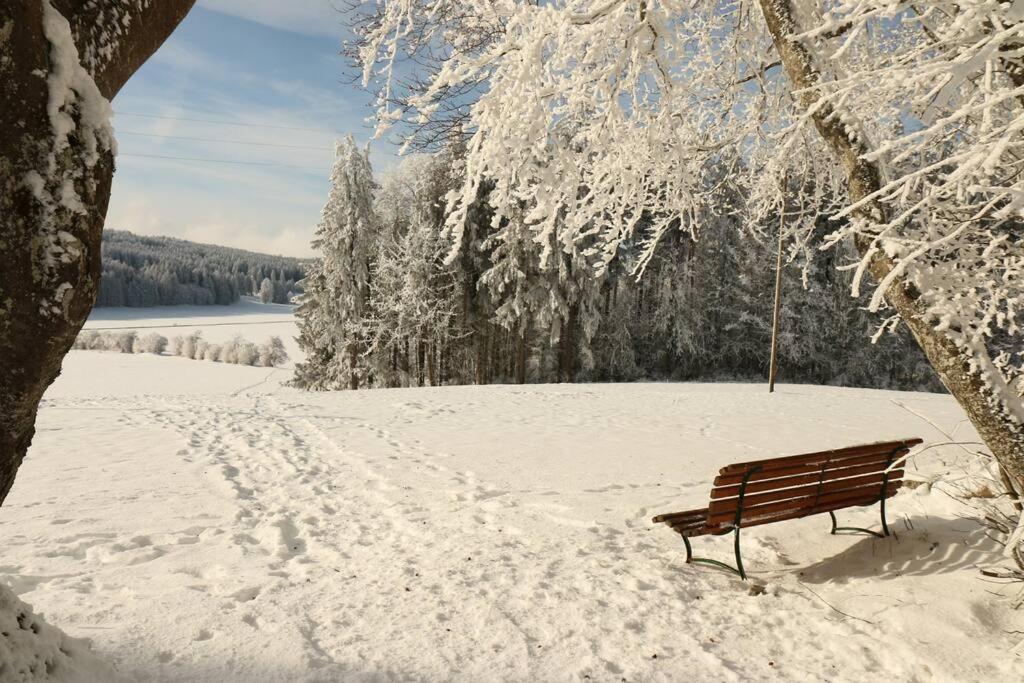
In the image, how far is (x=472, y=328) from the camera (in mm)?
26828

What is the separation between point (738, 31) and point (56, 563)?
7.45 metres

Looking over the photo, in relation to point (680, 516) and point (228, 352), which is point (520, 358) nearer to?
point (680, 516)

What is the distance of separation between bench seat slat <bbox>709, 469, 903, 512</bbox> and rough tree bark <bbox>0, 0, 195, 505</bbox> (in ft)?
12.3

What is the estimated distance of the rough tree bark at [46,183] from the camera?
171 centimetres

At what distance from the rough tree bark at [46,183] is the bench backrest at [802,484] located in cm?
359

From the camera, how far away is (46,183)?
5.82 feet

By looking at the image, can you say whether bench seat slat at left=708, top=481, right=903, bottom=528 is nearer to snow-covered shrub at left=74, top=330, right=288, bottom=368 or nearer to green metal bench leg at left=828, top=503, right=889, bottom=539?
green metal bench leg at left=828, top=503, right=889, bottom=539

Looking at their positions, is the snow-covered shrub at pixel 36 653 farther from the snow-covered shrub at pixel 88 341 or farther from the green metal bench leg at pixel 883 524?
the snow-covered shrub at pixel 88 341

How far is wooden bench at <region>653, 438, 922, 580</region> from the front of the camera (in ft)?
13.2

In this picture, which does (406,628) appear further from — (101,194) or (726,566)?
(101,194)

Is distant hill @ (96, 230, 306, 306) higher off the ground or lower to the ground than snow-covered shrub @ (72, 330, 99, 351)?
higher

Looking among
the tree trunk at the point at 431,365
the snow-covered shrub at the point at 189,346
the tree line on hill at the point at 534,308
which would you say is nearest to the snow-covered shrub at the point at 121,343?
the snow-covered shrub at the point at 189,346

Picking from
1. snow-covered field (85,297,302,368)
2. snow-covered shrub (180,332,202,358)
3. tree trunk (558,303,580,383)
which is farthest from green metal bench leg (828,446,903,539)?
snow-covered shrub (180,332,202,358)

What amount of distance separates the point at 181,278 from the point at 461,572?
4529 inches
